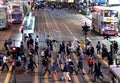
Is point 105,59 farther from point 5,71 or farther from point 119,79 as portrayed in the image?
point 119,79

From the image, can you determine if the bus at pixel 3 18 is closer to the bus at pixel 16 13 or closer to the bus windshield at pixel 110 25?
the bus at pixel 16 13

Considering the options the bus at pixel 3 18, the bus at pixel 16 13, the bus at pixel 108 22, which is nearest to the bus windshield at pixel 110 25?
the bus at pixel 108 22

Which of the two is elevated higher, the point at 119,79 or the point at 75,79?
the point at 119,79

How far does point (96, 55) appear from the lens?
120 feet

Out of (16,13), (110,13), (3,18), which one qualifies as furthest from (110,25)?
(16,13)

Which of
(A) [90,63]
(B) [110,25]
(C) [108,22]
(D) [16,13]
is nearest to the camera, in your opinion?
(A) [90,63]

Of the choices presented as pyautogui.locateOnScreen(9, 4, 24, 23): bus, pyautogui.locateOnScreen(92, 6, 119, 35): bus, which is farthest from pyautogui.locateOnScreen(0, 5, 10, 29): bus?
pyautogui.locateOnScreen(92, 6, 119, 35): bus

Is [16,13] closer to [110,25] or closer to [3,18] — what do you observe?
[3,18]

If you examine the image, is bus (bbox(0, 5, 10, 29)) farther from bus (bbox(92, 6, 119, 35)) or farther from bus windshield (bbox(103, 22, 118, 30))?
bus windshield (bbox(103, 22, 118, 30))

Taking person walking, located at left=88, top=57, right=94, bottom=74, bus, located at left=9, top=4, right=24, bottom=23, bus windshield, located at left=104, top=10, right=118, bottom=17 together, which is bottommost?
bus, located at left=9, top=4, right=24, bottom=23

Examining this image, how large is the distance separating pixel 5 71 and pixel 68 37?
20930 millimetres

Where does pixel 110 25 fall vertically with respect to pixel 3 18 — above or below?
below

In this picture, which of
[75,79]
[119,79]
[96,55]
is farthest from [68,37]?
[119,79]

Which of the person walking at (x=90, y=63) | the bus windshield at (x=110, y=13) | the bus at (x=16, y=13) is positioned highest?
the person walking at (x=90, y=63)
